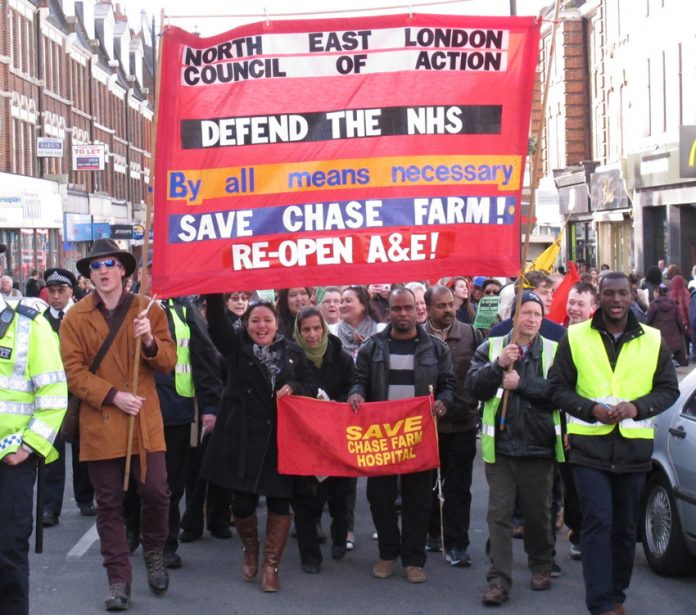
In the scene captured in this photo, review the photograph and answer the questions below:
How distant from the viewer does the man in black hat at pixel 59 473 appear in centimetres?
959

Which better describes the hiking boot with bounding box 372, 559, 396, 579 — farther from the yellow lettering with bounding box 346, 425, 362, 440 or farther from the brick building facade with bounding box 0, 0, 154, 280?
the brick building facade with bounding box 0, 0, 154, 280

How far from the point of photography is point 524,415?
23.6 feet

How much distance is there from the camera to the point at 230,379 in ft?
25.4

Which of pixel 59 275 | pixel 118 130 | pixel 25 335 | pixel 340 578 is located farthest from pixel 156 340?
pixel 118 130

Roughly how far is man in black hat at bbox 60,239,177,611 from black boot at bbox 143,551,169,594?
1.01 ft

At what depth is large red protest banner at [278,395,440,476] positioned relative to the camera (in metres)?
7.73

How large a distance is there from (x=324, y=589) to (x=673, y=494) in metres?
2.15

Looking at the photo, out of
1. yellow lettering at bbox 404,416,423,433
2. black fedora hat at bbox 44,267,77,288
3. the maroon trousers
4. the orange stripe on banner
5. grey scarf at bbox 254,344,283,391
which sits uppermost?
the orange stripe on banner

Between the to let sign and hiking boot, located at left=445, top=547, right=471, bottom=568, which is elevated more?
the to let sign

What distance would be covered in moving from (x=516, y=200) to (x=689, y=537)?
2.18 metres

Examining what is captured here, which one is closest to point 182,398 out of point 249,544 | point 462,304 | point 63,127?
point 249,544

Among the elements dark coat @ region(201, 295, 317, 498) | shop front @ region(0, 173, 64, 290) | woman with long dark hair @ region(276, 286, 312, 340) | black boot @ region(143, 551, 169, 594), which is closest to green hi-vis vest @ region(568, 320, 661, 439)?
dark coat @ region(201, 295, 317, 498)

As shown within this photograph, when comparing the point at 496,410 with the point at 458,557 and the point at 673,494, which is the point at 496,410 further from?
the point at 458,557

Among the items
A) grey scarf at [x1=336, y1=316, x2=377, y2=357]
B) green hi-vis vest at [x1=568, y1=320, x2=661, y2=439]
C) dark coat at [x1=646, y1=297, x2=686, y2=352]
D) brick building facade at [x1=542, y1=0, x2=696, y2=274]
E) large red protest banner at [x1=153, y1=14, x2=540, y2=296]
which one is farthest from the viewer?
brick building facade at [x1=542, y1=0, x2=696, y2=274]
